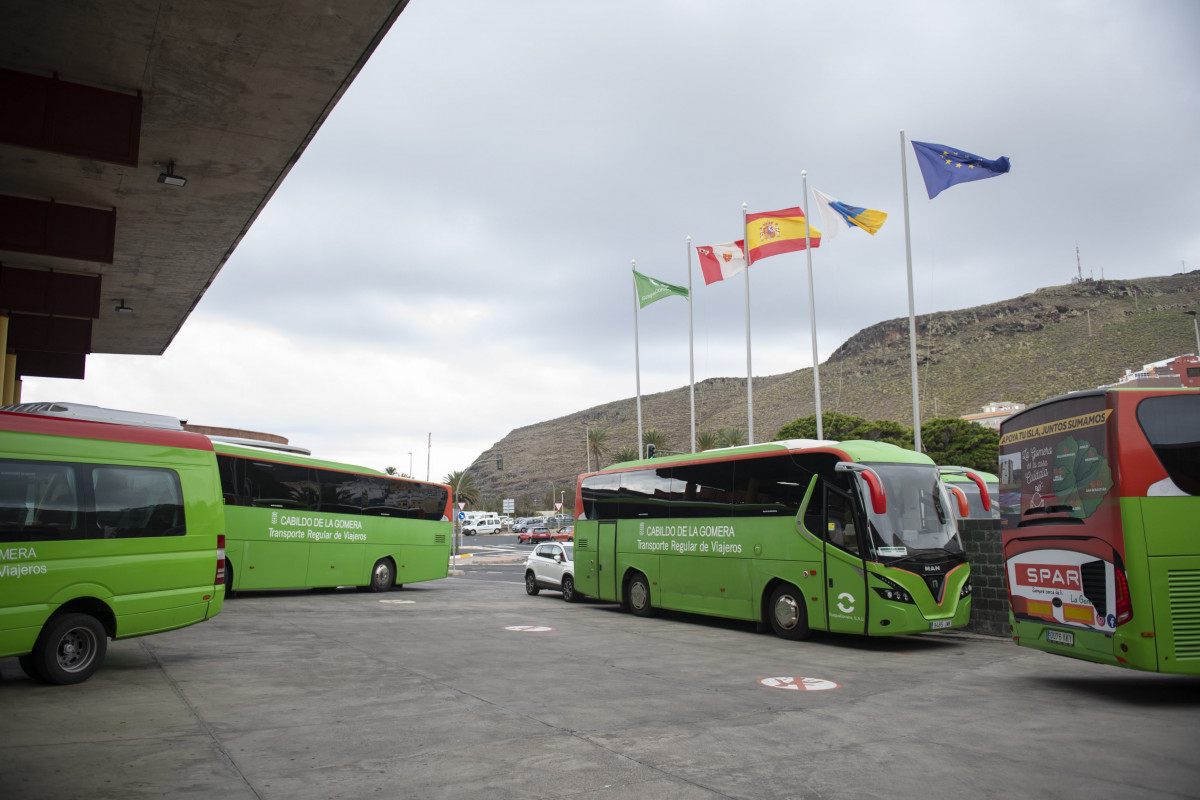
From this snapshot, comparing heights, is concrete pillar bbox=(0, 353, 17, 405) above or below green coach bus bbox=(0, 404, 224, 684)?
above

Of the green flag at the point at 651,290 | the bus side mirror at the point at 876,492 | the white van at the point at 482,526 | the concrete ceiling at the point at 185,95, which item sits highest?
the green flag at the point at 651,290

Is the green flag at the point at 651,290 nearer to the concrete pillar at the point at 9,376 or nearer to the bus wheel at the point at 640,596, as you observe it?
the bus wheel at the point at 640,596

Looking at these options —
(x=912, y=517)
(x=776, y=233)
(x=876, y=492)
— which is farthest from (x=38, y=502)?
(x=776, y=233)

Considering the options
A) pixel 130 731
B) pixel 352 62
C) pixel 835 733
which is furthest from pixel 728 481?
pixel 130 731

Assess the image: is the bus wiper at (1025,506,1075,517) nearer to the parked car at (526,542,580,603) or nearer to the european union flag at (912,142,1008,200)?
the european union flag at (912,142,1008,200)

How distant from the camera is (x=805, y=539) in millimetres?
14016

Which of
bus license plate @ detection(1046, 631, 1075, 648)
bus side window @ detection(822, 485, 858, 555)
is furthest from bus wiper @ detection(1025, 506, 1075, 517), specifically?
bus side window @ detection(822, 485, 858, 555)

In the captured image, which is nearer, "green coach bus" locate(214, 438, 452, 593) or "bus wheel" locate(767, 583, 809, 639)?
"bus wheel" locate(767, 583, 809, 639)

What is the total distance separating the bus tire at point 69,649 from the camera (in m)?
8.44

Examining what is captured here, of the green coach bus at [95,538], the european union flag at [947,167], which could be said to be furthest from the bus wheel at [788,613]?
the european union flag at [947,167]

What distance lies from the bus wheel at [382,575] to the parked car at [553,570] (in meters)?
4.14

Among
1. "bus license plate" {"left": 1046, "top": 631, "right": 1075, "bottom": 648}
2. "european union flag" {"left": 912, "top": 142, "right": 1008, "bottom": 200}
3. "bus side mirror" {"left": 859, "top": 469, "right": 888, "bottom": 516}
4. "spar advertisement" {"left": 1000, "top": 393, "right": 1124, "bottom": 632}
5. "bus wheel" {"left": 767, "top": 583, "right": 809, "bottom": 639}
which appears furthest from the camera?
"european union flag" {"left": 912, "top": 142, "right": 1008, "bottom": 200}

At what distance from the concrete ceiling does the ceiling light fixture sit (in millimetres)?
123

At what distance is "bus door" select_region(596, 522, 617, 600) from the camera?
19938 mm
